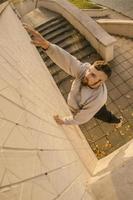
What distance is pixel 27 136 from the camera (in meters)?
1.81

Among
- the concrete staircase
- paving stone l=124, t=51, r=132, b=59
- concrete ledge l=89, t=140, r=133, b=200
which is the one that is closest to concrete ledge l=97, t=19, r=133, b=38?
paving stone l=124, t=51, r=132, b=59

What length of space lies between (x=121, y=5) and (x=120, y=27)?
3.41 m

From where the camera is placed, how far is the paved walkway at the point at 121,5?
10.1m

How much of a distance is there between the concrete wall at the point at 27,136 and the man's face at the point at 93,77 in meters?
0.47

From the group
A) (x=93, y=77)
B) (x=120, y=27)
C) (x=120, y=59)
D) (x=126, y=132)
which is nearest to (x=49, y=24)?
(x=120, y=27)

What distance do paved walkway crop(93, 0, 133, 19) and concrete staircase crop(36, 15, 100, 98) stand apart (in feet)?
10.1

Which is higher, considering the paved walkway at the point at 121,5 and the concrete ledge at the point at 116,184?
the concrete ledge at the point at 116,184

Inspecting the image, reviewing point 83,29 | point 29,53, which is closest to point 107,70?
point 29,53

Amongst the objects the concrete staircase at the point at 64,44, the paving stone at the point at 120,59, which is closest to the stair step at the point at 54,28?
the concrete staircase at the point at 64,44

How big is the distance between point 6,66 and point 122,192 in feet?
4.53

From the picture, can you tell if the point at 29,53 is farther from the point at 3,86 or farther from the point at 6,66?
Result: the point at 3,86

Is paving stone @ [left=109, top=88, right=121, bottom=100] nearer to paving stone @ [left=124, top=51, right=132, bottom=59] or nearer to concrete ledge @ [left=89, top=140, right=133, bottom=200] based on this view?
paving stone @ [left=124, top=51, right=132, bottom=59]

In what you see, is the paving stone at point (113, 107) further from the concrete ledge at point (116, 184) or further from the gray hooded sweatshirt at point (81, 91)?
the concrete ledge at point (116, 184)

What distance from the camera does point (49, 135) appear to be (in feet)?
7.61
